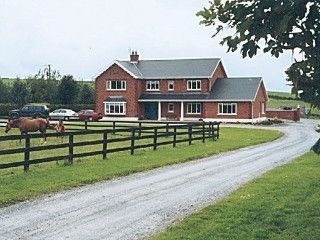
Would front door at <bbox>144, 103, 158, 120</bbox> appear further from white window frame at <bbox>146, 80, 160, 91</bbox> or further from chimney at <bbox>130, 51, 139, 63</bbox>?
chimney at <bbox>130, 51, 139, 63</bbox>

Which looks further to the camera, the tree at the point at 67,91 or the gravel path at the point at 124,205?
the tree at the point at 67,91

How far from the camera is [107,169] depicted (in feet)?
60.1

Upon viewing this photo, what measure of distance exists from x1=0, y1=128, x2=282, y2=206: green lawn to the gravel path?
56 centimetres

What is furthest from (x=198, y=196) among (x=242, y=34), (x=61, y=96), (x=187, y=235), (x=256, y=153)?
(x=61, y=96)

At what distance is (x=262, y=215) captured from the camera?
10.9 meters

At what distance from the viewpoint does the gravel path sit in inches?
387

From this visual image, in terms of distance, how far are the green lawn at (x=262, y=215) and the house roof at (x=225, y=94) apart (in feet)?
160

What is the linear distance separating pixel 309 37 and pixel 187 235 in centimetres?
391

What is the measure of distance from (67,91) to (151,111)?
49.7 feet

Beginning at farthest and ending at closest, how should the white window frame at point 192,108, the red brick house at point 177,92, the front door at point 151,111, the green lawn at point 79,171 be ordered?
1. the front door at point 151,111
2. the white window frame at point 192,108
3. the red brick house at point 177,92
4. the green lawn at point 79,171

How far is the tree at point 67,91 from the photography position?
77.7 metres

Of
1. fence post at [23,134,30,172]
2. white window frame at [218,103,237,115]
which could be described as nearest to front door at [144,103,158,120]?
white window frame at [218,103,237,115]

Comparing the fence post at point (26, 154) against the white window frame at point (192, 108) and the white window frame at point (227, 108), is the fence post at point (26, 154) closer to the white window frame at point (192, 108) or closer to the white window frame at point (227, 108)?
the white window frame at point (227, 108)

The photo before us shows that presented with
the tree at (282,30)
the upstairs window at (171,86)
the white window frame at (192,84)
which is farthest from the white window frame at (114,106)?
the tree at (282,30)
